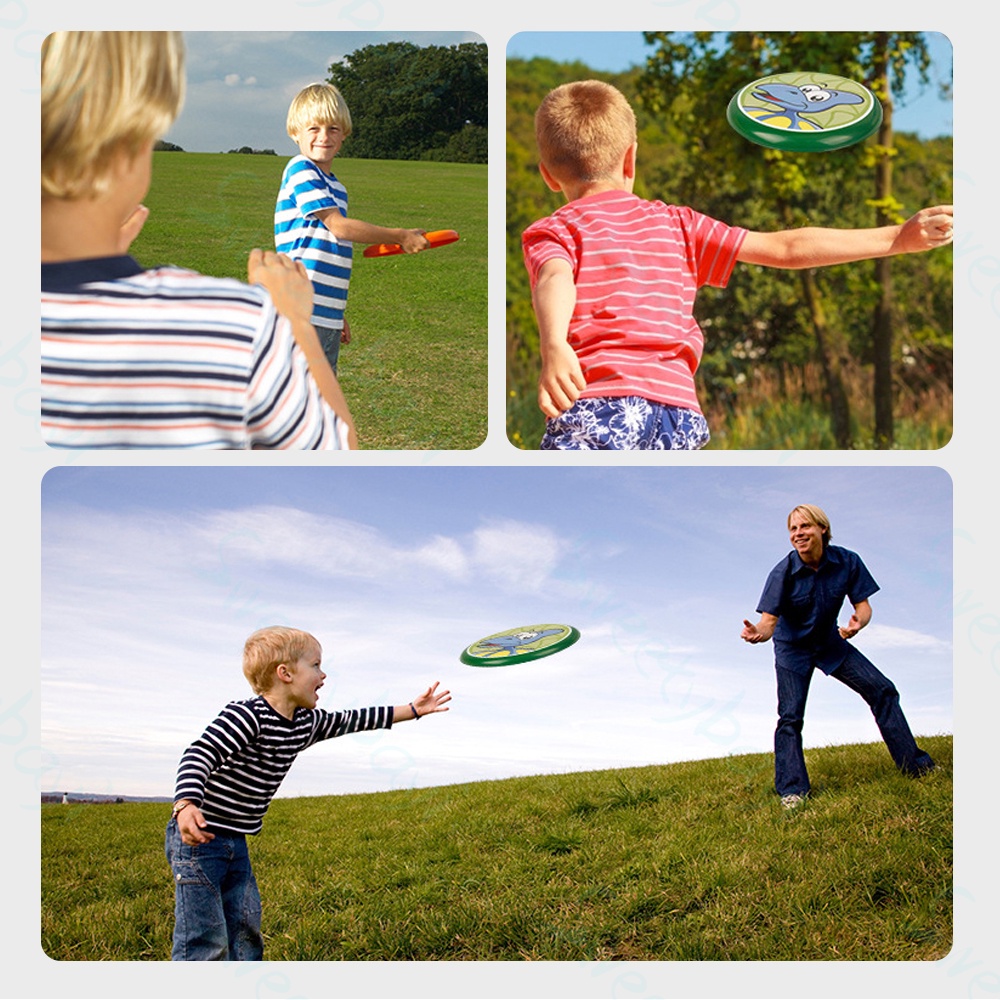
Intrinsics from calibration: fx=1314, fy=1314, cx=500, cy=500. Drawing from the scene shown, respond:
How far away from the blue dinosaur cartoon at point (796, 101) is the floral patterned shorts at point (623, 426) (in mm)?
747

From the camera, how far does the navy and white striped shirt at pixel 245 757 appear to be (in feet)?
8.92

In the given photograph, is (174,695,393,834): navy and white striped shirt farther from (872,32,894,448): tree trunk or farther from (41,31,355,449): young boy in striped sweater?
(872,32,894,448): tree trunk

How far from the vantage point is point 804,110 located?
309 centimetres

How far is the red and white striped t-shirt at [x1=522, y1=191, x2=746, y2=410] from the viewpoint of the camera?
2799 mm

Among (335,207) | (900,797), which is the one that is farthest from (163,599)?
(900,797)

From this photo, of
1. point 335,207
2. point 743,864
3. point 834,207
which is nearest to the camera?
point 743,864

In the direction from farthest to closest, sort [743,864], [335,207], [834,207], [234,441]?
[834,207], [335,207], [743,864], [234,441]

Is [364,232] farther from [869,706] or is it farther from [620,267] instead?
[869,706]

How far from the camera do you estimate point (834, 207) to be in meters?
3.29

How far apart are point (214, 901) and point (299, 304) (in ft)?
4.15

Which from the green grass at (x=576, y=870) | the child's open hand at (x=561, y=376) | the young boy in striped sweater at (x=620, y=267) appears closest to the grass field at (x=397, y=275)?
→ the young boy in striped sweater at (x=620, y=267)
